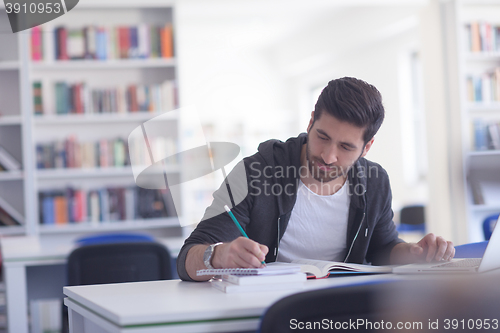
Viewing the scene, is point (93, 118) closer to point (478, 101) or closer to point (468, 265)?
point (478, 101)

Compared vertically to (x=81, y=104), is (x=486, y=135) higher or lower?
lower

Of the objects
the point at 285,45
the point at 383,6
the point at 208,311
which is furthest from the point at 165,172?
the point at 285,45

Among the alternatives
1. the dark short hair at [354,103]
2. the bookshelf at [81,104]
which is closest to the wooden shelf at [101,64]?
the bookshelf at [81,104]

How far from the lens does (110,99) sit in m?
4.03

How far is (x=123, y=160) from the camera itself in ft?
13.3

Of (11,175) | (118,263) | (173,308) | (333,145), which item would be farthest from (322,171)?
(11,175)

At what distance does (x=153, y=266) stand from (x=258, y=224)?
694 mm

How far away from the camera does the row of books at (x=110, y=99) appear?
13.1ft

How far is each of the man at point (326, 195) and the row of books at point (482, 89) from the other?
9.82ft

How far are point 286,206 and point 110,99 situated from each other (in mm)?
2901

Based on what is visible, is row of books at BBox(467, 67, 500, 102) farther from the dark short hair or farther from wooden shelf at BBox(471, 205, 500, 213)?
the dark short hair

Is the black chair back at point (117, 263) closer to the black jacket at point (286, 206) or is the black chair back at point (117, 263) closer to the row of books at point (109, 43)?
the black jacket at point (286, 206)

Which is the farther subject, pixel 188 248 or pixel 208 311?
pixel 188 248

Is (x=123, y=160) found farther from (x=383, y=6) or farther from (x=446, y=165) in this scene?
(x=383, y=6)
